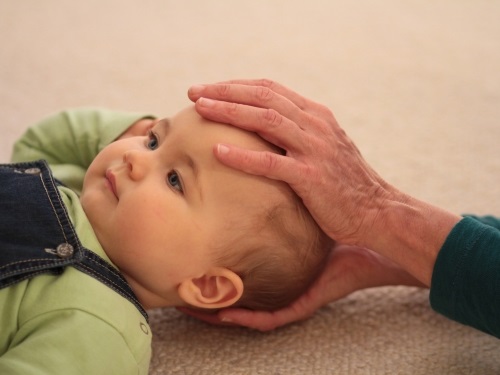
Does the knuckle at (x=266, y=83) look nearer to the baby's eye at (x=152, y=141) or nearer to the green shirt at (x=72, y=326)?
the baby's eye at (x=152, y=141)

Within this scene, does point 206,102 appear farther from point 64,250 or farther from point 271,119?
point 64,250

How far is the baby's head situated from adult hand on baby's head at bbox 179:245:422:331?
0.06m

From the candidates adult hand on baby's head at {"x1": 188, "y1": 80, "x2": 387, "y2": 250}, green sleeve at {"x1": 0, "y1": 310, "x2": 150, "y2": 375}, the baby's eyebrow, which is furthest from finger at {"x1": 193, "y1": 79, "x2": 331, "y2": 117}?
green sleeve at {"x1": 0, "y1": 310, "x2": 150, "y2": 375}

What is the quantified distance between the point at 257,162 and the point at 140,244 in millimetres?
186

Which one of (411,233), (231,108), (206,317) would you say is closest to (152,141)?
(231,108)

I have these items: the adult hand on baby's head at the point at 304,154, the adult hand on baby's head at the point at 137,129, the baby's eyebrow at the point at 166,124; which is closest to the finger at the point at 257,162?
the adult hand on baby's head at the point at 304,154

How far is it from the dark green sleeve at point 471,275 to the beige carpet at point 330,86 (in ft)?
0.35

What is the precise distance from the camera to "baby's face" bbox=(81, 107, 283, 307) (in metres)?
0.89

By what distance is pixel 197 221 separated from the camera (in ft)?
2.93

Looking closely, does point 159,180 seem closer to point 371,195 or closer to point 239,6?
point 371,195

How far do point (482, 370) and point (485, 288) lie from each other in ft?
0.50

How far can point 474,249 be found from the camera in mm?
911

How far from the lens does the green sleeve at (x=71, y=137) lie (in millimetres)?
1204

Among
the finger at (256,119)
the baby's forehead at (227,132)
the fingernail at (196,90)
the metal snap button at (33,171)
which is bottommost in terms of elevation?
the metal snap button at (33,171)
